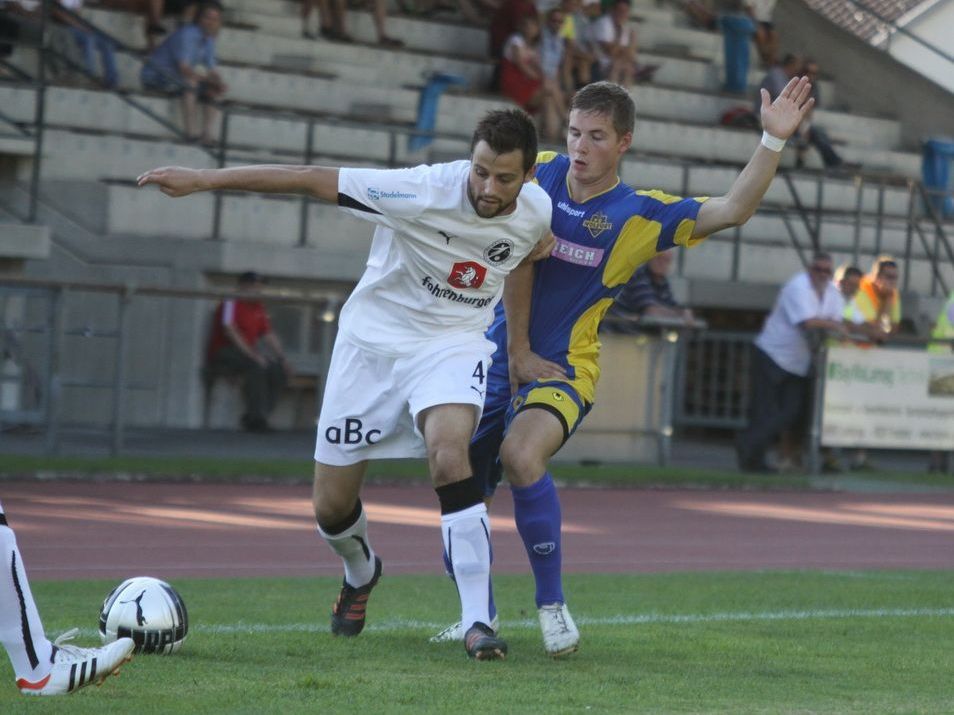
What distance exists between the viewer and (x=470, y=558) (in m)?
7.04

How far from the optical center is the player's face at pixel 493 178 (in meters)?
6.91

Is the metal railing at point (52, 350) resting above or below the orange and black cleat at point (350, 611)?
above

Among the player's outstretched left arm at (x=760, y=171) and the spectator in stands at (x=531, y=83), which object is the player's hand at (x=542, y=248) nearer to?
the player's outstretched left arm at (x=760, y=171)

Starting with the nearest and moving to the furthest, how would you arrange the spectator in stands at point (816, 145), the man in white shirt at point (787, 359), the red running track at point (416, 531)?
the red running track at point (416, 531) → the man in white shirt at point (787, 359) → the spectator in stands at point (816, 145)

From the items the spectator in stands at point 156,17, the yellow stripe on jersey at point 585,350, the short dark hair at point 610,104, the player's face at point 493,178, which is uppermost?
the spectator in stands at point 156,17

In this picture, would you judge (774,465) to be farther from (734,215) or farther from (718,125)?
(734,215)

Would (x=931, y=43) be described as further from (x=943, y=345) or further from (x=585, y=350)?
(x=585, y=350)

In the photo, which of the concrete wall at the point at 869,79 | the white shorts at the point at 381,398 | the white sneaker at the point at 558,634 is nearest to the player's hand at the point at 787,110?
the white shorts at the point at 381,398

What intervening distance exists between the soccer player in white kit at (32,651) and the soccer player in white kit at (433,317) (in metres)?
1.66

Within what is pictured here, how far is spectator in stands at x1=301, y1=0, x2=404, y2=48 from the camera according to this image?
23.8 metres

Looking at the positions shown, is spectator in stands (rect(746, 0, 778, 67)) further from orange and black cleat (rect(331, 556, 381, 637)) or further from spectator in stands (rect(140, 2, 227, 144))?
orange and black cleat (rect(331, 556, 381, 637))

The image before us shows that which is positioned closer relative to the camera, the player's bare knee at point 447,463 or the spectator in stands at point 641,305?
the player's bare knee at point 447,463

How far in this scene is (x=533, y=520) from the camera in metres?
7.29

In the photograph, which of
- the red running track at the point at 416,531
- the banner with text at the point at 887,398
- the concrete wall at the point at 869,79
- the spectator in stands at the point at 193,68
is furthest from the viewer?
the concrete wall at the point at 869,79
